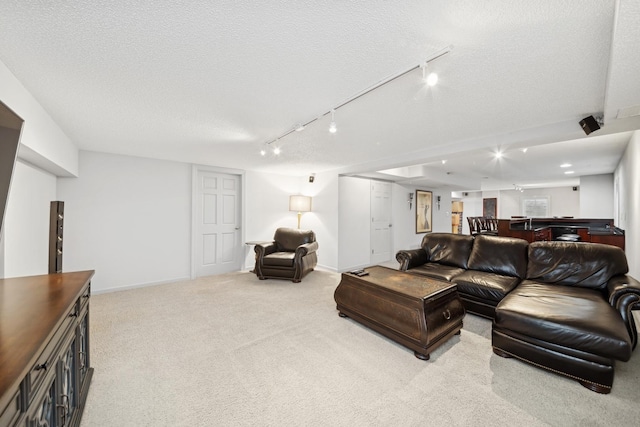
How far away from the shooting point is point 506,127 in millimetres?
2781

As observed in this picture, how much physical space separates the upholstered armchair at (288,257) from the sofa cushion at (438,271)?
1837 mm

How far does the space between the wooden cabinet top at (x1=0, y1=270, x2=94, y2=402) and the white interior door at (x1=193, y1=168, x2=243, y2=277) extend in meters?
3.09

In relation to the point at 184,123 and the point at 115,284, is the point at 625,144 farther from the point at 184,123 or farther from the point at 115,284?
the point at 115,284

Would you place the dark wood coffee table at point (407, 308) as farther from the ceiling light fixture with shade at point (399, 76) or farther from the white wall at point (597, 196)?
the white wall at point (597, 196)

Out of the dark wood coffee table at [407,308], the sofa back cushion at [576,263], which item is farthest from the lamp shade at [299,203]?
the sofa back cushion at [576,263]

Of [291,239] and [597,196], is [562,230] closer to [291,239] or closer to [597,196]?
[597,196]

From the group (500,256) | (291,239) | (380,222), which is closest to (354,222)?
(380,222)

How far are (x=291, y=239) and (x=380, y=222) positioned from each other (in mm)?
2365

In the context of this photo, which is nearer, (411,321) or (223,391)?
(223,391)

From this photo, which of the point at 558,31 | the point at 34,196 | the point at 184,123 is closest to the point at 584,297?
the point at 558,31

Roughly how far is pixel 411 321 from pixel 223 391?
157cm

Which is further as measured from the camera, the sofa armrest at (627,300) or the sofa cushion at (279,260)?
the sofa cushion at (279,260)

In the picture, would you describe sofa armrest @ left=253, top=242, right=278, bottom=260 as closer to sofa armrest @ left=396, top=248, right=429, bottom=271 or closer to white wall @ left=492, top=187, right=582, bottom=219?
sofa armrest @ left=396, top=248, right=429, bottom=271

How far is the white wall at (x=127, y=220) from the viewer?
3.75m
